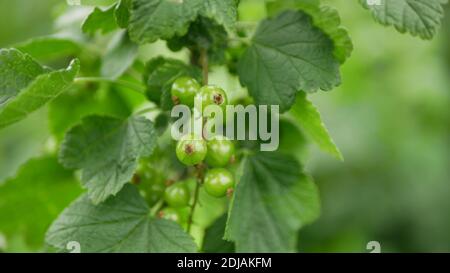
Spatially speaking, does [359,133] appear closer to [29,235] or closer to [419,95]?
[419,95]

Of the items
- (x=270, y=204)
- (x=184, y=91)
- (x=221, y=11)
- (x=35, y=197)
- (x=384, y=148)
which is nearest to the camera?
(x=221, y=11)

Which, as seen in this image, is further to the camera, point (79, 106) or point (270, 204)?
point (79, 106)

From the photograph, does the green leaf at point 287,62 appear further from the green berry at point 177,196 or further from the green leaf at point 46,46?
the green leaf at point 46,46

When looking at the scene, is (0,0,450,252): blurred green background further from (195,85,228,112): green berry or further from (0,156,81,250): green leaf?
(195,85,228,112): green berry

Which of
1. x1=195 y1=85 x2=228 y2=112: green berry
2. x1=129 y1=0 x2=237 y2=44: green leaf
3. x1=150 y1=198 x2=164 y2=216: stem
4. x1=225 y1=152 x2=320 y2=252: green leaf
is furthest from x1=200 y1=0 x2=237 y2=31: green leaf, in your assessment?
x1=150 y1=198 x2=164 y2=216: stem

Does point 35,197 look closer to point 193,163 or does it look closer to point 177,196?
point 177,196

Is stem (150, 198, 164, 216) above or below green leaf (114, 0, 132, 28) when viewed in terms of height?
below

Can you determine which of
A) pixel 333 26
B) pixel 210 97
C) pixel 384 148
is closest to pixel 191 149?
pixel 210 97

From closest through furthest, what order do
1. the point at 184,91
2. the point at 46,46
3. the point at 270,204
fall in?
the point at 184,91, the point at 270,204, the point at 46,46
